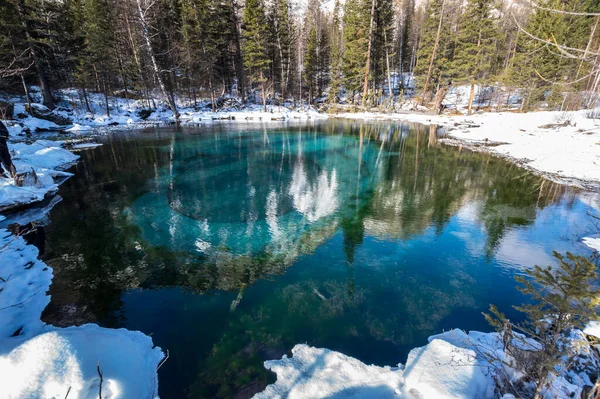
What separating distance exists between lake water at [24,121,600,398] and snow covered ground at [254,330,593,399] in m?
0.29

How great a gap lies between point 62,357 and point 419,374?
3.93 meters

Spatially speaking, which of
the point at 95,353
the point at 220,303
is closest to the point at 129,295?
the point at 220,303

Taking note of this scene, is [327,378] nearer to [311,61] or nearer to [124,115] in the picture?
[124,115]

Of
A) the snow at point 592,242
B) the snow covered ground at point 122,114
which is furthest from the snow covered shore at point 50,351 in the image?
the snow covered ground at point 122,114

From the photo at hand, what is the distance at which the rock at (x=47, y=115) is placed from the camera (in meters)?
24.4

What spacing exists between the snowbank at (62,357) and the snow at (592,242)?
373 inches

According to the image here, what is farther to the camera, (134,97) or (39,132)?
(134,97)

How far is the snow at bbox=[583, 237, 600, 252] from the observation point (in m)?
6.52

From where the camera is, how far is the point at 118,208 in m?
8.88

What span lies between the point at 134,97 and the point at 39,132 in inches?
737

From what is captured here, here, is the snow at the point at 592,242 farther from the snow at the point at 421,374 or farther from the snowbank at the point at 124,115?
the snowbank at the point at 124,115

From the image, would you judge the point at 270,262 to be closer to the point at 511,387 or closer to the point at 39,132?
the point at 511,387

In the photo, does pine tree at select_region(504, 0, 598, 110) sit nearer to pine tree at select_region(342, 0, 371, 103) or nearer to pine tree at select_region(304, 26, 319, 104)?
pine tree at select_region(342, 0, 371, 103)

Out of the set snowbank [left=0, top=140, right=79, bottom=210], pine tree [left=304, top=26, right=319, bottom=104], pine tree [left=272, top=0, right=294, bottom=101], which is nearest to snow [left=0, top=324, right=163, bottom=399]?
snowbank [left=0, top=140, right=79, bottom=210]
